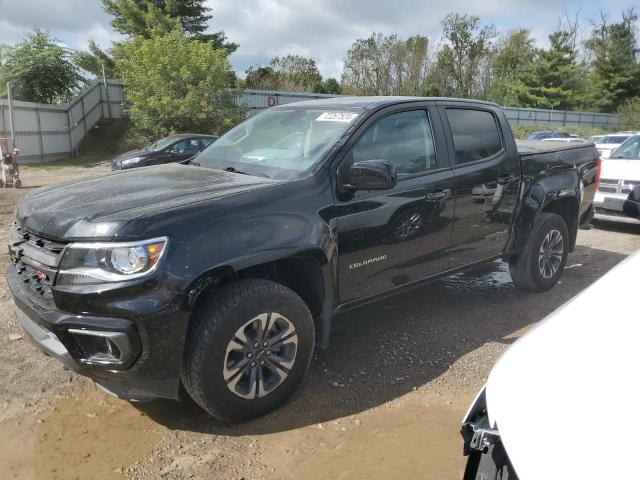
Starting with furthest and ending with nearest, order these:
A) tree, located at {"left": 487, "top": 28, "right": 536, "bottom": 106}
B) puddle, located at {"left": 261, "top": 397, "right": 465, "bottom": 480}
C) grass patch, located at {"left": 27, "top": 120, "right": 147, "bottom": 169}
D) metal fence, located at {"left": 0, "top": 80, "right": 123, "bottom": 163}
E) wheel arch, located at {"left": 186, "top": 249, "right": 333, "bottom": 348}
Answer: tree, located at {"left": 487, "top": 28, "right": 536, "bottom": 106}
grass patch, located at {"left": 27, "top": 120, "right": 147, "bottom": 169}
metal fence, located at {"left": 0, "top": 80, "right": 123, "bottom": 163}
wheel arch, located at {"left": 186, "top": 249, "right": 333, "bottom": 348}
puddle, located at {"left": 261, "top": 397, "right": 465, "bottom": 480}

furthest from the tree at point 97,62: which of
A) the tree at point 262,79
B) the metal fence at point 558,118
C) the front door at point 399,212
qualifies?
the front door at point 399,212

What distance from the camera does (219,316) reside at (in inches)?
112

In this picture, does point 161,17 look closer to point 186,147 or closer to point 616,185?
point 186,147

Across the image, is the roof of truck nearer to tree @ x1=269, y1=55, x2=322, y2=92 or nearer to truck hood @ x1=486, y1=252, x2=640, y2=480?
truck hood @ x1=486, y1=252, x2=640, y2=480

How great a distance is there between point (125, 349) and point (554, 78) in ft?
163

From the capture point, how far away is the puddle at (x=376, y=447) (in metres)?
2.79

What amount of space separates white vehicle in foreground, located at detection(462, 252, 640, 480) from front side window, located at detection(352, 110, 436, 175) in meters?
2.23

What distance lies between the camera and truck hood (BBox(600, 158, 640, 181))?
866 centimetres

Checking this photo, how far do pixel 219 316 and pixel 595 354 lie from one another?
6.34 feet

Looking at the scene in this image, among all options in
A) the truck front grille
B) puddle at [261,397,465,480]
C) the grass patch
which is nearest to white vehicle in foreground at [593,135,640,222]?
puddle at [261,397,465,480]

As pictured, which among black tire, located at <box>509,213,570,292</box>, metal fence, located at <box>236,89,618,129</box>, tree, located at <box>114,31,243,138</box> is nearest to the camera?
black tire, located at <box>509,213,570,292</box>

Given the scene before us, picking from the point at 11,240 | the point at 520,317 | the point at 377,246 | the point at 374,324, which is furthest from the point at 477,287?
the point at 11,240

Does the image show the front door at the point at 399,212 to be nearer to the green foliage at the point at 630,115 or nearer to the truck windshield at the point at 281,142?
the truck windshield at the point at 281,142

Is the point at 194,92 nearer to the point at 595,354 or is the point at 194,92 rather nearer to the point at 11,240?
the point at 11,240
